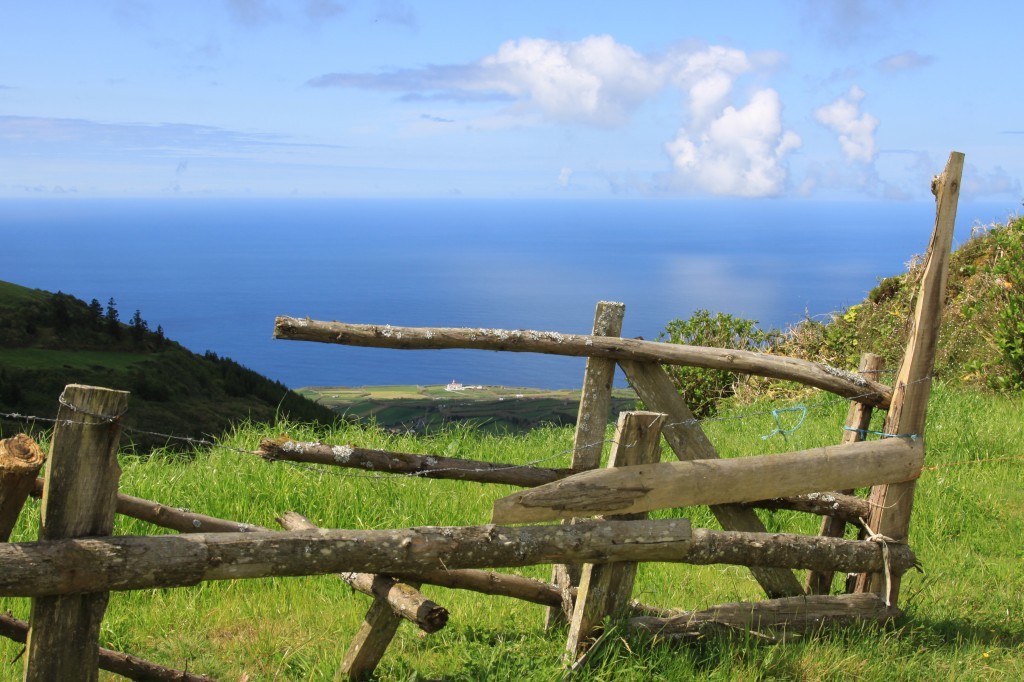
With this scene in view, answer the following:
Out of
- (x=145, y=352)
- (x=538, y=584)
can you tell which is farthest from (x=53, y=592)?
(x=145, y=352)

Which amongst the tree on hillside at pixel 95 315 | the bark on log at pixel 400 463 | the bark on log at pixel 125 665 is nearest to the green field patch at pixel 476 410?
the bark on log at pixel 400 463

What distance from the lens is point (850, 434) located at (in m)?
5.79

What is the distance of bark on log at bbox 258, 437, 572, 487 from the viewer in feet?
16.3

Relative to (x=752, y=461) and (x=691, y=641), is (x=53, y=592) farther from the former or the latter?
(x=752, y=461)

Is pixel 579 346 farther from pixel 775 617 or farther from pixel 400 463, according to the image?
pixel 775 617

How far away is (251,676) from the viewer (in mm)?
4934

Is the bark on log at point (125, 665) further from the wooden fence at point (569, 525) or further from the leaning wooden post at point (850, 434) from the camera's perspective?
the leaning wooden post at point (850, 434)

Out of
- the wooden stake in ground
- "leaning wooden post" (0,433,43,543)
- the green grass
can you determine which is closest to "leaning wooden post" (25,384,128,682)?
"leaning wooden post" (0,433,43,543)

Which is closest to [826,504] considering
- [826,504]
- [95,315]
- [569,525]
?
[826,504]

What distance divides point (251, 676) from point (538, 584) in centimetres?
165

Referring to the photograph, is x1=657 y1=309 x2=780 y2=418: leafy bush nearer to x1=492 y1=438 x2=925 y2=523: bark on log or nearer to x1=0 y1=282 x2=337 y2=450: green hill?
x1=0 y1=282 x2=337 y2=450: green hill

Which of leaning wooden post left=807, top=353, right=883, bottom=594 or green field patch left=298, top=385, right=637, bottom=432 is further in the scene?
green field patch left=298, top=385, right=637, bottom=432

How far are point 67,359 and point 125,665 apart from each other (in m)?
22.9

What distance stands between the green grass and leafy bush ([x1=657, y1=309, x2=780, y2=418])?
5.15m
